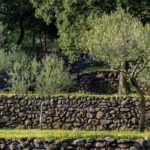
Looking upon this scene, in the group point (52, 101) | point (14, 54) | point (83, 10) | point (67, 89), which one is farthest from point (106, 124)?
point (14, 54)

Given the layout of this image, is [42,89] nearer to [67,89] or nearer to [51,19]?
[67,89]

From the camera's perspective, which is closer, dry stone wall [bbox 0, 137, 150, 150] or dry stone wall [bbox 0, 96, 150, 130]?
dry stone wall [bbox 0, 137, 150, 150]

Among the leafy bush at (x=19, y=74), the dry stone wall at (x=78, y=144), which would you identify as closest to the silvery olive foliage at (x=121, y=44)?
the dry stone wall at (x=78, y=144)

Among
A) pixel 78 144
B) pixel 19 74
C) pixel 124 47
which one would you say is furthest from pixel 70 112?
pixel 78 144

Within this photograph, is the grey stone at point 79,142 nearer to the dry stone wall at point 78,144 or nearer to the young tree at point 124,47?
the dry stone wall at point 78,144

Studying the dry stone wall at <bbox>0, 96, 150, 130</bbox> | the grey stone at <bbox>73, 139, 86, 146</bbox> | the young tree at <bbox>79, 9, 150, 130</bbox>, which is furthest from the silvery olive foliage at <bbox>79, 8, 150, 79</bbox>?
the grey stone at <bbox>73, 139, 86, 146</bbox>

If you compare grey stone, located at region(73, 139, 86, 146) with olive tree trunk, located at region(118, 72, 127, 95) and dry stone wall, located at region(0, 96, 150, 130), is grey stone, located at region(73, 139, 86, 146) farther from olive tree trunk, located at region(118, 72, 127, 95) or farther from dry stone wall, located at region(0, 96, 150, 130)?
olive tree trunk, located at region(118, 72, 127, 95)

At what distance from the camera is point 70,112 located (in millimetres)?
37250

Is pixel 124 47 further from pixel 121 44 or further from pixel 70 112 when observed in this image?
pixel 70 112

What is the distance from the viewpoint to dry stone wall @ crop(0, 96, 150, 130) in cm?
3638

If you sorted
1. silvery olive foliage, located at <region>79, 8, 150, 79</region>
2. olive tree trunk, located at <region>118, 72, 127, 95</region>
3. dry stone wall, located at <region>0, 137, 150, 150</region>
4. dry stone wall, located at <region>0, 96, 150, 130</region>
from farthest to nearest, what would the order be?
1. olive tree trunk, located at <region>118, 72, 127, 95</region>
2. dry stone wall, located at <region>0, 96, 150, 130</region>
3. silvery olive foliage, located at <region>79, 8, 150, 79</region>
4. dry stone wall, located at <region>0, 137, 150, 150</region>

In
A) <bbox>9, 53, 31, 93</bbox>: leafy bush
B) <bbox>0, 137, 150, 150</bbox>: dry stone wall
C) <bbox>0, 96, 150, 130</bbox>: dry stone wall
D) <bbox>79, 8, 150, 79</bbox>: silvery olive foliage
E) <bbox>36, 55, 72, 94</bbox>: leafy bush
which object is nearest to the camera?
<bbox>0, 137, 150, 150</bbox>: dry stone wall

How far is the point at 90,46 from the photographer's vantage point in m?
34.3

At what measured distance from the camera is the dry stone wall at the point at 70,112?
36.4m
